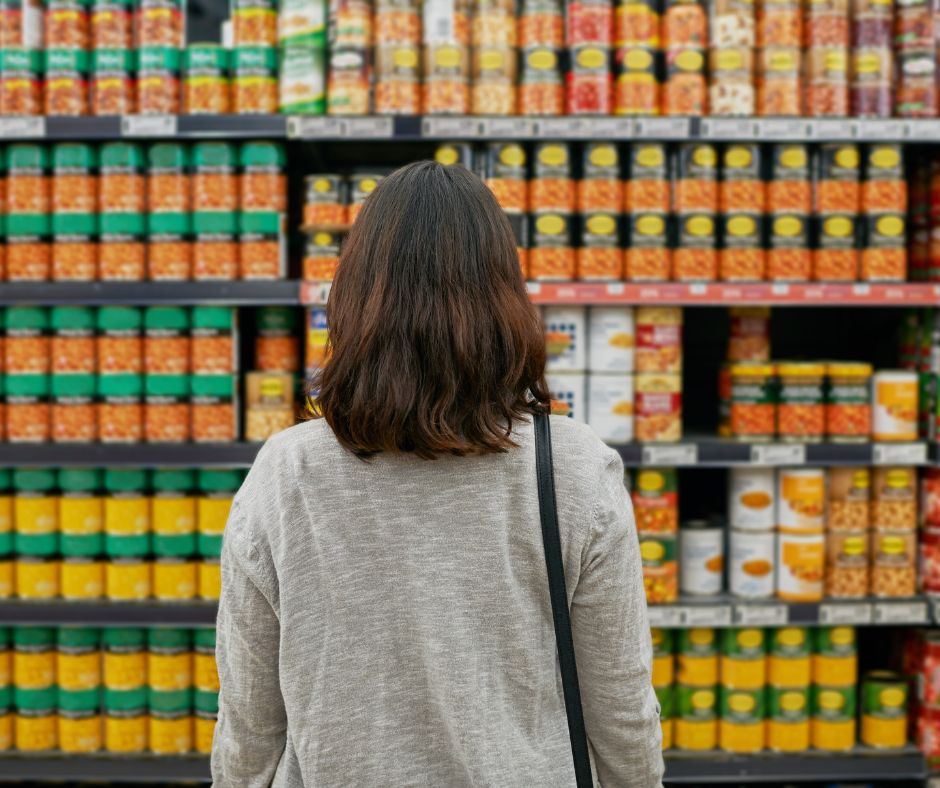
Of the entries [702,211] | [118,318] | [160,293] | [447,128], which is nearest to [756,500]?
[702,211]

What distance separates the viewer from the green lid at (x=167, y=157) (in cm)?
258

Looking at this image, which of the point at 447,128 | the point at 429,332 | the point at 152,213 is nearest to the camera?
the point at 429,332

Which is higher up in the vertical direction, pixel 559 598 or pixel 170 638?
pixel 559 598

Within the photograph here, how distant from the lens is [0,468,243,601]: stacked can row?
261cm

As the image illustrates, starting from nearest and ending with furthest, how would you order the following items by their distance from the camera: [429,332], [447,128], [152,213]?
[429,332], [447,128], [152,213]

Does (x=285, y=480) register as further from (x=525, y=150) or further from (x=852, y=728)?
(x=852, y=728)

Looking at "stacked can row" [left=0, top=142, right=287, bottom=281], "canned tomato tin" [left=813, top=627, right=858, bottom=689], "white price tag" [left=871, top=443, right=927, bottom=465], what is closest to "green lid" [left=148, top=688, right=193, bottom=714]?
"stacked can row" [left=0, top=142, right=287, bottom=281]

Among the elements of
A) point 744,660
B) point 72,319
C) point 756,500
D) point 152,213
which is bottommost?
point 744,660

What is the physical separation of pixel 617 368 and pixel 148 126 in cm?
141

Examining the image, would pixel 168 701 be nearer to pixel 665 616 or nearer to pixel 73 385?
pixel 73 385

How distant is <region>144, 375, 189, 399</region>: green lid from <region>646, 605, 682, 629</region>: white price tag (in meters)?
1.40

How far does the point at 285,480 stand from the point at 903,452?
2.11 m

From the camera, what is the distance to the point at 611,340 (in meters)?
2.55

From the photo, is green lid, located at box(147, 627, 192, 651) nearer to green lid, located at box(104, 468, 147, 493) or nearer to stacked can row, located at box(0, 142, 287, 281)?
green lid, located at box(104, 468, 147, 493)
